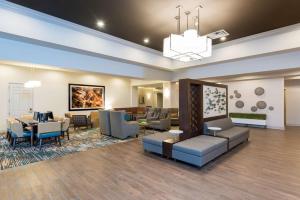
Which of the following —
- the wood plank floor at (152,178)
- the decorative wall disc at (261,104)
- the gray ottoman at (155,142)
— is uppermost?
the decorative wall disc at (261,104)

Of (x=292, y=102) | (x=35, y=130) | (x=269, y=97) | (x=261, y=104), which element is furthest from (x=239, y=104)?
(x=35, y=130)

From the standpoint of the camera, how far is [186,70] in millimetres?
8289

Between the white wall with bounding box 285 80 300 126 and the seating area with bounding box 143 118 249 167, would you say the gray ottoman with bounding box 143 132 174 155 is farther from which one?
the white wall with bounding box 285 80 300 126

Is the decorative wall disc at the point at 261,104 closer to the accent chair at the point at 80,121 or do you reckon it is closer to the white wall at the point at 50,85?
the white wall at the point at 50,85

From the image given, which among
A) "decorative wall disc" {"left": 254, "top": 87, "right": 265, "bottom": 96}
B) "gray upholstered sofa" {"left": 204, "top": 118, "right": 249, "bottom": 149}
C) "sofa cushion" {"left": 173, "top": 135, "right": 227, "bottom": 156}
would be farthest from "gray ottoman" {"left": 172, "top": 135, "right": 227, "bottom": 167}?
"decorative wall disc" {"left": 254, "top": 87, "right": 265, "bottom": 96}

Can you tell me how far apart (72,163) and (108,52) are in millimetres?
3572

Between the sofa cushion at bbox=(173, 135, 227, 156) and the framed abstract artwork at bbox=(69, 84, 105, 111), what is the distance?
7134 millimetres

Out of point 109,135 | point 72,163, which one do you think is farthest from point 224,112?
point 72,163

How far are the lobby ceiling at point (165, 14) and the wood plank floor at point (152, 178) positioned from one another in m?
3.51

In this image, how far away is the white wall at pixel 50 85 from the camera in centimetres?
708

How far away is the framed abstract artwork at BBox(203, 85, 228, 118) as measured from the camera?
204 inches

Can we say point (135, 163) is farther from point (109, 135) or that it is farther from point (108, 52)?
point (108, 52)

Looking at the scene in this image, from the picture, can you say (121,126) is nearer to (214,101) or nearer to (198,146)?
(198,146)

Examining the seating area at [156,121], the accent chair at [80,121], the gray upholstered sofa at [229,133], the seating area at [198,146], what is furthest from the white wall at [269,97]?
the accent chair at [80,121]
